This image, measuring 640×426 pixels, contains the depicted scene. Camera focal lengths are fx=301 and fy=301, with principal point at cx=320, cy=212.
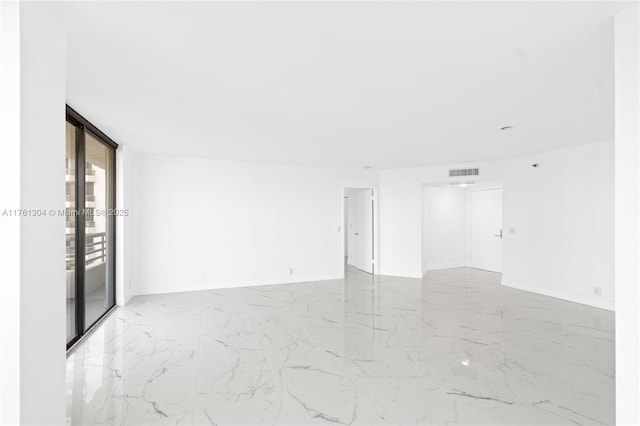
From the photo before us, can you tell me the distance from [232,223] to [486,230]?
20.0 feet

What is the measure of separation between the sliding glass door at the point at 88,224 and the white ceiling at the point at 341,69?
325 mm

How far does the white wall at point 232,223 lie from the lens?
17.6 ft

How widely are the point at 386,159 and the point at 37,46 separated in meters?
5.04

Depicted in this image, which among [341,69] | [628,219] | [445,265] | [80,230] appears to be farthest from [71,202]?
A: [445,265]

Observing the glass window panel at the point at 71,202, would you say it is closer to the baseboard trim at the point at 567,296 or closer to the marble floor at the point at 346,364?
the marble floor at the point at 346,364

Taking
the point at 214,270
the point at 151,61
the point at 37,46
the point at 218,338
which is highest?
the point at 151,61

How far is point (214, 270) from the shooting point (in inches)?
225

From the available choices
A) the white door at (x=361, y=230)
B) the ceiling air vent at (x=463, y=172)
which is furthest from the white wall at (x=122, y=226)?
the ceiling air vent at (x=463, y=172)

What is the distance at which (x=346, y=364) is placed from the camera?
286cm

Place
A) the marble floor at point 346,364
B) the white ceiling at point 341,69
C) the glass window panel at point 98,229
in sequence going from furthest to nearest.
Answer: the glass window panel at point 98,229 < the marble floor at point 346,364 < the white ceiling at point 341,69

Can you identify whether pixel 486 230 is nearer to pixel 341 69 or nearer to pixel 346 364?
pixel 346 364

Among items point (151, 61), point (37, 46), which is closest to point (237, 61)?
point (151, 61)

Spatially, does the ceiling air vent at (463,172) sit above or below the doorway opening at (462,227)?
above

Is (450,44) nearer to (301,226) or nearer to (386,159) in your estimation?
(386,159)
